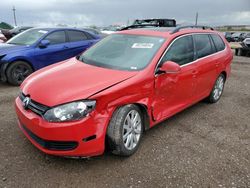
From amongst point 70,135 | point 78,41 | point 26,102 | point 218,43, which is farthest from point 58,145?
point 78,41

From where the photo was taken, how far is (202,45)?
A: 4.53m

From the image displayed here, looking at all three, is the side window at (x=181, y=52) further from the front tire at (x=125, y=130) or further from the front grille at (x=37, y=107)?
the front grille at (x=37, y=107)

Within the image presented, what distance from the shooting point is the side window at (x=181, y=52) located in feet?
11.8

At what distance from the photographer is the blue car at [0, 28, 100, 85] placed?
6.11m

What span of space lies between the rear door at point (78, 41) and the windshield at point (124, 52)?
10.6 ft

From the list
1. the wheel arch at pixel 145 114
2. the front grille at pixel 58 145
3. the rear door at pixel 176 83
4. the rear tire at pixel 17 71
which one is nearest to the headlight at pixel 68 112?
Result: the front grille at pixel 58 145

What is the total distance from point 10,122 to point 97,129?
204 centimetres

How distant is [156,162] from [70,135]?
1159mm

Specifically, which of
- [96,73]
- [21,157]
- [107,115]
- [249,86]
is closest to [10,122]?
[21,157]

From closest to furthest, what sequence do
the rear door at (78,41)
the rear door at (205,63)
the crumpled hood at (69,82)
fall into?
the crumpled hood at (69,82) < the rear door at (205,63) < the rear door at (78,41)

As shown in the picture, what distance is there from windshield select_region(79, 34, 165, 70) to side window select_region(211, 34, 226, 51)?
1989mm

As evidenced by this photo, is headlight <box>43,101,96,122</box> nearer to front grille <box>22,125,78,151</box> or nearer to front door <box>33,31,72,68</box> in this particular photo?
front grille <box>22,125,78,151</box>

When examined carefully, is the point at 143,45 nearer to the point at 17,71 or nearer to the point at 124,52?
the point at 124,52

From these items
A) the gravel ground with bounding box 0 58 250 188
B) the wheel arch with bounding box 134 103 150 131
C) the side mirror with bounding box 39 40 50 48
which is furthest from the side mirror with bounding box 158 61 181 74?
the side mirror with bounding box 39 40 50 48
